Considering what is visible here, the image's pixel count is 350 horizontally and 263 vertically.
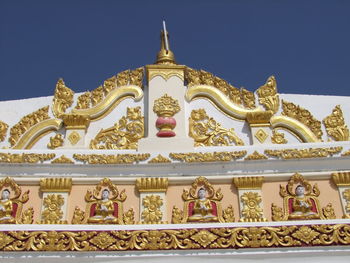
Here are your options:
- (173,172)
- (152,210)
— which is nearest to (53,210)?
(152,210)

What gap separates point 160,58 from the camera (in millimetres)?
8312

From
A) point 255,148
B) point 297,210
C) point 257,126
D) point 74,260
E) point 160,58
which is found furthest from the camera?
point 160,58

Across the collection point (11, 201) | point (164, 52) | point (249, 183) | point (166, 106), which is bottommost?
point (11, 201)

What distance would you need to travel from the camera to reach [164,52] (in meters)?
8.39

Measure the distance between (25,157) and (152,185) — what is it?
1.74 m

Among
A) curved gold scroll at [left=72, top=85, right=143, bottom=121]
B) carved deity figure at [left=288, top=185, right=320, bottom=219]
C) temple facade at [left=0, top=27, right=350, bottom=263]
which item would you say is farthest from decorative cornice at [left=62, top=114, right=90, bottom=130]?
carved deity figure at [left=288, top=185, right=320, bottom=219]

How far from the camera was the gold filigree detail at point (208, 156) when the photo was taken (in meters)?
7.01

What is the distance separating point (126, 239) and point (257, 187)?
1851 mm

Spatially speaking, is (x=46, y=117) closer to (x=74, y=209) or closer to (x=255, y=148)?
(x=74, y=209)

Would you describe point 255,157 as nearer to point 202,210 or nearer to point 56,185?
point 202,210

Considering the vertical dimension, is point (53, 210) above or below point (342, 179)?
below

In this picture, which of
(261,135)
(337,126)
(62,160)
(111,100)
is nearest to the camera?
(62,160)

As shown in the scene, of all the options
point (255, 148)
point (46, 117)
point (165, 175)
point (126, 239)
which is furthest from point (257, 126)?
point (46, 117)

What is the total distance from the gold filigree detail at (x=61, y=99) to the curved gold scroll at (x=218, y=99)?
1.78 metres
